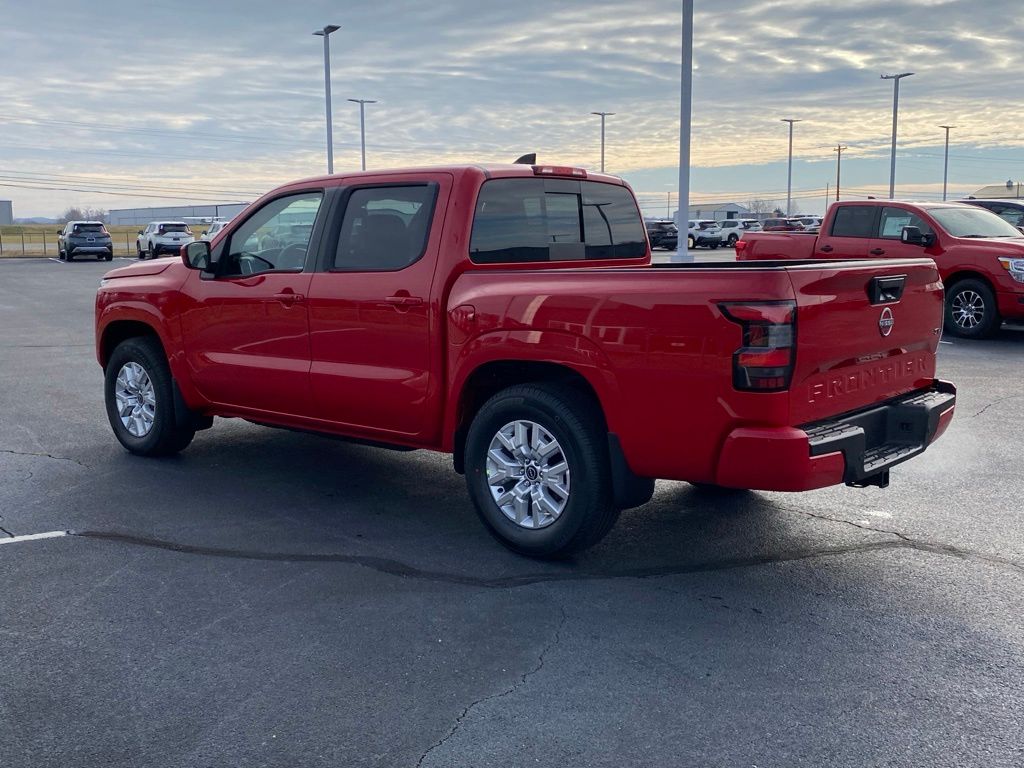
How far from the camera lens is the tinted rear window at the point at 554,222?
577 centimetres

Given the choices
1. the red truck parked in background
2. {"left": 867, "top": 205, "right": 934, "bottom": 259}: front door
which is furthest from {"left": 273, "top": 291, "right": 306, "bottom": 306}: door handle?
{"left": 867, "top": 205, "right": 934, "bottom": 259}: front door

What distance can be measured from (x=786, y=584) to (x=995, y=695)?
4.24 feet

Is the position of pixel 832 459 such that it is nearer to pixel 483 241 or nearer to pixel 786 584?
pixel 786 584

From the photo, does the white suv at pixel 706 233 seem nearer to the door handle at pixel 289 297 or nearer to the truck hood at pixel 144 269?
the truck hood at pixel 144 269

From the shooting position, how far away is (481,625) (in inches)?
175

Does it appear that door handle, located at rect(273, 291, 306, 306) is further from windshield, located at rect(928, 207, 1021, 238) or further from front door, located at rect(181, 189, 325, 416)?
windshield, located at rect(928, 207, 1021, 238)

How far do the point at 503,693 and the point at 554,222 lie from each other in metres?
3.17

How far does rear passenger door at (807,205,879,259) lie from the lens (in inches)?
591

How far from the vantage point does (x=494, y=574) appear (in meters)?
5.10

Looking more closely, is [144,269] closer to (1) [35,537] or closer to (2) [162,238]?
(1) [35,537]

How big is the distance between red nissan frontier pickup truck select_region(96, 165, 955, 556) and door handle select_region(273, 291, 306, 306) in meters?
0.02

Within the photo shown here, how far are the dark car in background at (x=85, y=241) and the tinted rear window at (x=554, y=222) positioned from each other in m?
40.6

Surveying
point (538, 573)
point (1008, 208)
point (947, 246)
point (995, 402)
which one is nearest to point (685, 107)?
point (1008, 208)

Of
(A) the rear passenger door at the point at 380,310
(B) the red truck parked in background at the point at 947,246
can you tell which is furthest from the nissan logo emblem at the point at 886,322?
(B) the red truck parked in background at the point at 947,246
